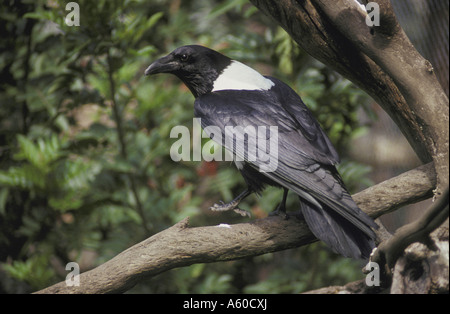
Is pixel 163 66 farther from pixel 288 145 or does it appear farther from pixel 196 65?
pixel 288 145

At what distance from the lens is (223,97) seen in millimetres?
1553

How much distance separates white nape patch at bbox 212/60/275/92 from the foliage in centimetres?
48

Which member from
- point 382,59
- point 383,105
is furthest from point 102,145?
point 382,59

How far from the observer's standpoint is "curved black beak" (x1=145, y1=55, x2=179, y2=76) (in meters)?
1.61

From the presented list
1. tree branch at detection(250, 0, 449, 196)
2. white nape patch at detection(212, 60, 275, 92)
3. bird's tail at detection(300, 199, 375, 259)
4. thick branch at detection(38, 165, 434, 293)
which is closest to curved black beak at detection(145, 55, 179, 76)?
white nape patch at detection(212, 60, 275, 92)

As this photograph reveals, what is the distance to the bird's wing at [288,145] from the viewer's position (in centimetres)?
130

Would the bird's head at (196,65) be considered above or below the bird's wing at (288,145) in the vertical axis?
above

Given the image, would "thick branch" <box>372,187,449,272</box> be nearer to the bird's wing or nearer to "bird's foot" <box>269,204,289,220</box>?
the bird's wing

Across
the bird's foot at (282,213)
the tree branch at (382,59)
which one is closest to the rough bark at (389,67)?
the tree branch at (382,59)

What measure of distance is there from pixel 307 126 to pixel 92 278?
0.70 metres

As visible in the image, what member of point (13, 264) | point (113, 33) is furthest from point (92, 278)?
point (113, 33)

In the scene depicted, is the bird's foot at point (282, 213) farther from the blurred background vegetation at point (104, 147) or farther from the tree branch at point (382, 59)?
the blurred background vegetation at point (104, 147)

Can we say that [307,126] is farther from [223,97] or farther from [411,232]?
[411,232]

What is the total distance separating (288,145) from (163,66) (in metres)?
0.50
